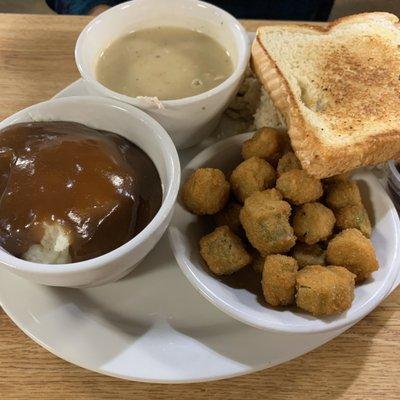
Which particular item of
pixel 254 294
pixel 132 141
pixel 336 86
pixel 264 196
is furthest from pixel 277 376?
pixel 336 86

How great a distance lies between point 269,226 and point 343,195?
0.23 meters

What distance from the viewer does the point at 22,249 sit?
1.02m

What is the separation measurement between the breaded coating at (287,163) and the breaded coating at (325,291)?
11.0 inches

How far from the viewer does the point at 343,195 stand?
121 cm

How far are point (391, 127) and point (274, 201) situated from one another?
437 millimetres

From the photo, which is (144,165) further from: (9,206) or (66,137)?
(9,206)

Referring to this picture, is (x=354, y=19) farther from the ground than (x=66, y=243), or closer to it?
farther from the ground

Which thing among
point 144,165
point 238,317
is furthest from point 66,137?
point 238,317

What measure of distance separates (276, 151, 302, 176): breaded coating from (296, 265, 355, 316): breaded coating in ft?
0.92

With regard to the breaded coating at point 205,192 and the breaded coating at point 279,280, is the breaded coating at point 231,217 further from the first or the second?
the breaded coating at point 279,280

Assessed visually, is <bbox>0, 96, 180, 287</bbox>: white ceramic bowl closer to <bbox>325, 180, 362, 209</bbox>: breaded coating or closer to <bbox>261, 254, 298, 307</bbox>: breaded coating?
<bbox>261, 254, 298, 307</bbox>: breaded coating

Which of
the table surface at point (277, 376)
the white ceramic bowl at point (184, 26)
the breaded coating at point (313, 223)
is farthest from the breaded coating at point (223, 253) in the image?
the white ceramic bowl at point (184, 26)

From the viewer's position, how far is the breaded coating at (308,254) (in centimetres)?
115

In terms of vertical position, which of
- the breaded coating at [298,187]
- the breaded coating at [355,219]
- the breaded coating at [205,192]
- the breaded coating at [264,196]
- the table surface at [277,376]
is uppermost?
the breaded coating at [298,187]
